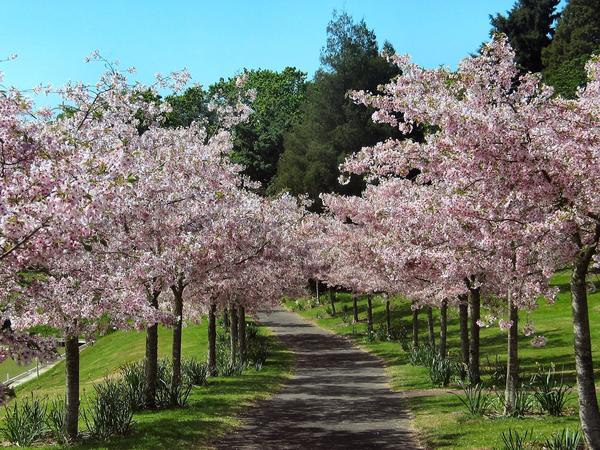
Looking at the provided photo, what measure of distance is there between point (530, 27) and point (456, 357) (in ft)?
188

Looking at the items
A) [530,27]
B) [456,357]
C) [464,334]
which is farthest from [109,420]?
[530,27]

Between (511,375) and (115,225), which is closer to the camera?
(115,225)

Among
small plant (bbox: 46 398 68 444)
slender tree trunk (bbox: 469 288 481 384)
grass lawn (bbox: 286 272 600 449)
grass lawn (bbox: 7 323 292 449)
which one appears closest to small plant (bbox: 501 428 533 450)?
grass lawn (bbox: 286 272 600 449)

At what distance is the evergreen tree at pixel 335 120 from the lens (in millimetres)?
65500

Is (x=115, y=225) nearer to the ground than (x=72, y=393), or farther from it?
farther from it

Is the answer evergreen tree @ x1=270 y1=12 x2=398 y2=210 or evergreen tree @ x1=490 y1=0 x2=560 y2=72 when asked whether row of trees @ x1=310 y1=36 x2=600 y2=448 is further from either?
evergreen tree @ x1=490 y1=0 x2=560 y2=72

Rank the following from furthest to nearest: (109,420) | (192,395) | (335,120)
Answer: (335,120), (192,395), (109,420)

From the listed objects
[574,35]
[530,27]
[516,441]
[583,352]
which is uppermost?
[530,27]

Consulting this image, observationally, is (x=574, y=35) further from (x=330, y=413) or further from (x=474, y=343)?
(x=330, y=413)

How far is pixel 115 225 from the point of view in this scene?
48.8 ft

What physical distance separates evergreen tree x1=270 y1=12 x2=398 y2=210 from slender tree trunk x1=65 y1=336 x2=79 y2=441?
50.2m

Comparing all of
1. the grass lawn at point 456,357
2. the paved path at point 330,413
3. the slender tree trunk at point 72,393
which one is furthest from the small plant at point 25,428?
the grass lawn at point 456,357

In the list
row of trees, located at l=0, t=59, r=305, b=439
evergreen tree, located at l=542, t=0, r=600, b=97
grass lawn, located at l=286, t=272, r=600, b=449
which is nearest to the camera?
row of trees, located at l=0, t=59, r=305, b=439

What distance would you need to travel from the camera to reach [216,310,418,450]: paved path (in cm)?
1460
